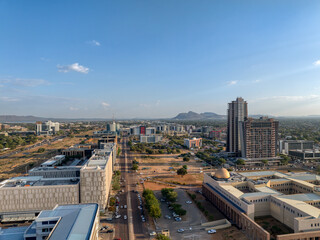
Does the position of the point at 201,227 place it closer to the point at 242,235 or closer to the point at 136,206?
the point at 242,235

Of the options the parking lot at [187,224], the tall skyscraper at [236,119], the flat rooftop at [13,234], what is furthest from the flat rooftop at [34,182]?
the tall skyscraper at [236,119]

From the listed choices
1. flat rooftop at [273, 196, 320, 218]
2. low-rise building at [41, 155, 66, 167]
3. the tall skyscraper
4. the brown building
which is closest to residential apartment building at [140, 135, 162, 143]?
the tall skyscraper

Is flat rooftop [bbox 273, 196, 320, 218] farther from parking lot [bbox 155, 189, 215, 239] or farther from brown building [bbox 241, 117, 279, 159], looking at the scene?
brown building [bbox 241, 117, 279, 159]

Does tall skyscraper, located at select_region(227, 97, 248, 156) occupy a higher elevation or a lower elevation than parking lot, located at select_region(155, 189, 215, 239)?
higher

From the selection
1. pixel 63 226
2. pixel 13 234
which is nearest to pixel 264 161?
pixel 63 226

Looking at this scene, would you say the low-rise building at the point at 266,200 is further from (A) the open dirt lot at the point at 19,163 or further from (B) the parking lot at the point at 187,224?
(A) the open dirt lot at the point at 19,163

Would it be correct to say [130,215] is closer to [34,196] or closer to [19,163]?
[34,196]

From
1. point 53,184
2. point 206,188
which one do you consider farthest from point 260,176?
point 53,184
